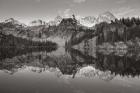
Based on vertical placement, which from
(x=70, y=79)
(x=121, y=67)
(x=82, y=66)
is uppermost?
(x=70, y=79)

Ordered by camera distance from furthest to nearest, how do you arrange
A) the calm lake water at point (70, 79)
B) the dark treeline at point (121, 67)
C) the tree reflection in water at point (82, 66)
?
the tree reflection in water at point (82, 66), the dark treeline at point (121, 67), the calm lake water at point (70, 79)

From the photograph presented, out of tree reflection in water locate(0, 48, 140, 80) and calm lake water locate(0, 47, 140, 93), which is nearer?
calm lake water locate(0, 47, 140, 93)

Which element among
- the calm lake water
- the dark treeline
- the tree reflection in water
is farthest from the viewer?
the tree reflection in water

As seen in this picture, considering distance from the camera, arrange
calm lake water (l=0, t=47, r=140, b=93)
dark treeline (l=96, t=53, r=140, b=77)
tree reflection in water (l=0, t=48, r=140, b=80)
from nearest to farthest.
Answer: calm lake water (l=0, t=47, r=140, b=93) → dark treeline (l=96, t=53, r=140, b=77) → tree reflection in water (l=0, t=48, r=140, b=80)

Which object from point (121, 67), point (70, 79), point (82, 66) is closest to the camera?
point (70, 79)

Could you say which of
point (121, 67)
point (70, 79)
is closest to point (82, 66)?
point (121, 67)

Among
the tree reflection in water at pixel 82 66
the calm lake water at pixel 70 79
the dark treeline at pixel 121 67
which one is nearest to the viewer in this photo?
the calm lake water at pixel 70 79

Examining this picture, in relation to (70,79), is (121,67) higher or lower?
lower

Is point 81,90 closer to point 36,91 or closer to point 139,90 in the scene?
point 36,91

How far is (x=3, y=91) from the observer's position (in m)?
25.6

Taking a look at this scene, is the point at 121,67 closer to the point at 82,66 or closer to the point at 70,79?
the point at 82,66

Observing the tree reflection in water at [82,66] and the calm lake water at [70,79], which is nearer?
the calm lake water at [70,79]

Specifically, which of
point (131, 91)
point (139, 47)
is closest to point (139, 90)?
point (131, 91)

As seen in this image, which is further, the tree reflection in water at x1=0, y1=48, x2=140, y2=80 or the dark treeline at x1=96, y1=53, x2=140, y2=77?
the tree reflection in water at x1=0, y1=48, x2=140, y2=80
